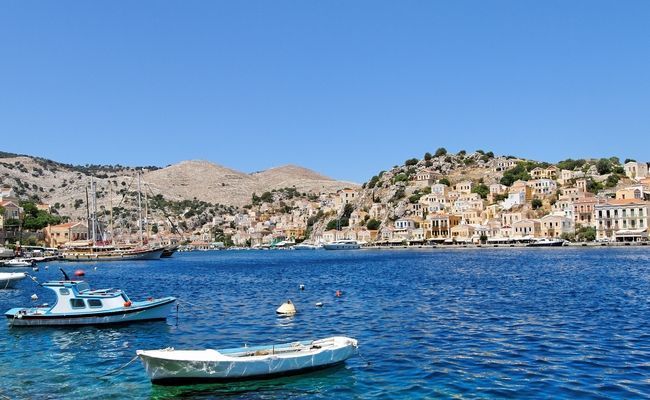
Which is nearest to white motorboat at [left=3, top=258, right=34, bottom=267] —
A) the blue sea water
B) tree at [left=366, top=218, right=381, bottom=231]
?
the blue sea water

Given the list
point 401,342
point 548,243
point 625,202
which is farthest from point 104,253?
point 625,202

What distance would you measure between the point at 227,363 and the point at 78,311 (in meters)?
13.5

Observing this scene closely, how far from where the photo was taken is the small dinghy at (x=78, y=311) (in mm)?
27031

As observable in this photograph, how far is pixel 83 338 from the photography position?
24969 mm

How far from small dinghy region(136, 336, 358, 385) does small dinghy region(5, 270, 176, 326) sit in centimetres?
1139

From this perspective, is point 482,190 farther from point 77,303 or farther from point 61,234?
point 77,303

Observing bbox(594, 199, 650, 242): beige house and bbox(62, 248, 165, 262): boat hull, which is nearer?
bbox(62, 248, 165, 262): boat hull

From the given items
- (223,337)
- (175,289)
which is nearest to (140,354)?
(223,337)

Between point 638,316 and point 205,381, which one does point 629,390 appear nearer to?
point 205,381

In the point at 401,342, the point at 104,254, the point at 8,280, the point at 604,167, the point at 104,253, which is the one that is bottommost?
the point at 401,342

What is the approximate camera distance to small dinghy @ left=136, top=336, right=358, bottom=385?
648 inches

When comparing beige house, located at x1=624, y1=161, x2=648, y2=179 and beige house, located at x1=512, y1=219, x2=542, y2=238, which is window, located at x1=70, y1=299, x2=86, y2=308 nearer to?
beige house, located at x1=512, y1=219, x2=542, y2=238

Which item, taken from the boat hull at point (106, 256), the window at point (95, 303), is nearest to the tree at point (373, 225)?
the boat hull at point (106, 256)

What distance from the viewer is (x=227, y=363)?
1666 cm
